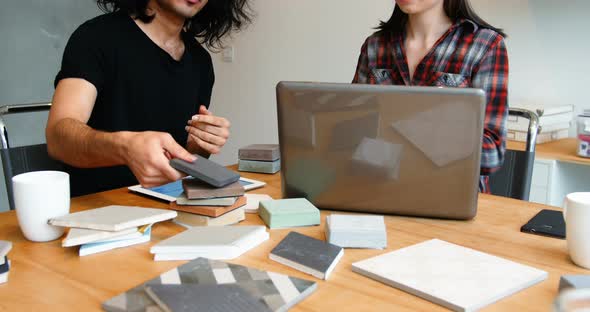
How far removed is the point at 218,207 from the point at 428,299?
1.35ft

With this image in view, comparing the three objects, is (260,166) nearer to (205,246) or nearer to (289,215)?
(289,215)

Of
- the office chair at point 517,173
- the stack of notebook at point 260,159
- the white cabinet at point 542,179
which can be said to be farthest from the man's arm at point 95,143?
the white cabinet at point 542,179

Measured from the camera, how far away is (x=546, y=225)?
3.26 feet

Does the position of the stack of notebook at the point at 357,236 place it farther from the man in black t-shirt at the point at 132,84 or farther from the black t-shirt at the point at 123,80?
the black t-shirt at the point at 123,80

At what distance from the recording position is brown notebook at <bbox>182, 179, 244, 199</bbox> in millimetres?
944

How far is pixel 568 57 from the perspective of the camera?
247 cm

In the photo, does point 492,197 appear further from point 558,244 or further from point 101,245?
point 101,245

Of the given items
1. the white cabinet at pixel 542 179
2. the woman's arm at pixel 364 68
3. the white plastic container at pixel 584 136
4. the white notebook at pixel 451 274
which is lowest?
the white cabinet at pixel 542 179

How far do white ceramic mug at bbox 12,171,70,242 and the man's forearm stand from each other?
0.14m

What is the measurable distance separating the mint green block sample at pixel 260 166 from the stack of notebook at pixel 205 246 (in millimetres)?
543

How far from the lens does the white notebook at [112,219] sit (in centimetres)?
85

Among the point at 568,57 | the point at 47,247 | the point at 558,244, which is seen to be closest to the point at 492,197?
the point at 558,244

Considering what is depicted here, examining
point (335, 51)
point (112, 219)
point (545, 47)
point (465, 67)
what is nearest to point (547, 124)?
point (545, 47)

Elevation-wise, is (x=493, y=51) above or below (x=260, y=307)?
above
